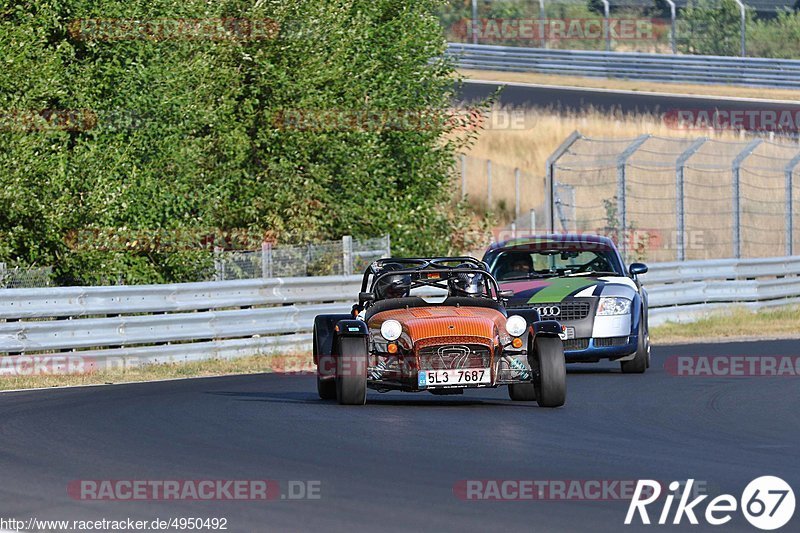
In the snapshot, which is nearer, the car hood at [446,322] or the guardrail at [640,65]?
the car hood at [446,322]

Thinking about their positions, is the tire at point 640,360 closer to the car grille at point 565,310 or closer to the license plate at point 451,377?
the car grille at point 565,310

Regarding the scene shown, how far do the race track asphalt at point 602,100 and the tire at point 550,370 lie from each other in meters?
35.4

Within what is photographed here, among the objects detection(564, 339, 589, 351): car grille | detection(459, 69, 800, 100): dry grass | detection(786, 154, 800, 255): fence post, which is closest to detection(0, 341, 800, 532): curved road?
detection(564, 339, 589, 351): car grille

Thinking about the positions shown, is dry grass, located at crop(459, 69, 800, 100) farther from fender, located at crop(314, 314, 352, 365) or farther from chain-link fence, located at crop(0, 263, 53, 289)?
fender, located at crop(314, 314, 352, 365)

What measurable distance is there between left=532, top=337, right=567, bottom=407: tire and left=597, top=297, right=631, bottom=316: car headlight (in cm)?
357

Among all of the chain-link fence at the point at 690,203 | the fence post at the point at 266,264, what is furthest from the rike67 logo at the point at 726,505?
the chain-link fence at the point at 690,203

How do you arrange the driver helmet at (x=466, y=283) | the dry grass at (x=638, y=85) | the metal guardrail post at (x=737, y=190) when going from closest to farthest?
the driver helmet at (x=466, y=283), the metal guardrail post at (x=737, y=190), the dry grass at (x=638, y=85)

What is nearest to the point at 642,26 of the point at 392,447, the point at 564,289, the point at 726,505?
the point at 564,289

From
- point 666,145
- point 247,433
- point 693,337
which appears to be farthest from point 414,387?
point 666,145

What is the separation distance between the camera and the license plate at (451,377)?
1237 centimetres

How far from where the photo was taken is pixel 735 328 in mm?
24344

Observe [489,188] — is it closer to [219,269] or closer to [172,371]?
[219,269]

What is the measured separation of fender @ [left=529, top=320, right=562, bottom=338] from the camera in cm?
1250

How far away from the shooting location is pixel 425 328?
12500 millimetres
